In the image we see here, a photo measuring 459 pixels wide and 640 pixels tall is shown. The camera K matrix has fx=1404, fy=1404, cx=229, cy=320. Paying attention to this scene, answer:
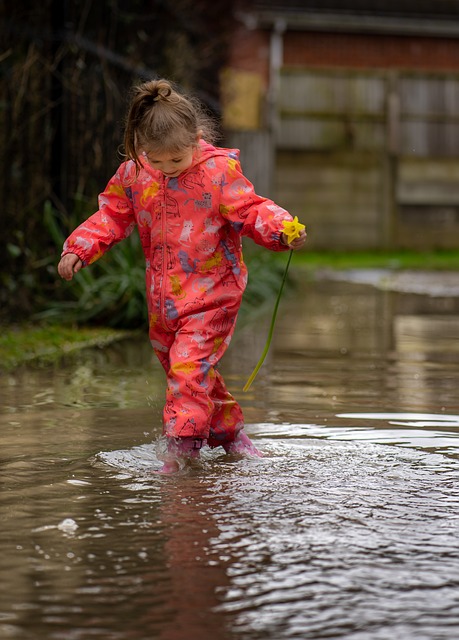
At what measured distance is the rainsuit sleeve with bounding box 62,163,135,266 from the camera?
4500 mm

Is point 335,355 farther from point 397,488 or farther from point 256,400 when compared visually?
point 397,488

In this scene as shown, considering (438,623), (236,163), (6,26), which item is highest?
(6,26)

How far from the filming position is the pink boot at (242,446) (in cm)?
456

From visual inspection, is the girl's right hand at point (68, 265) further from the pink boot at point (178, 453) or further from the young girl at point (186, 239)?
the pink boot at point (178, 453)

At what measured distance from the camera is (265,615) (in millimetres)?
2713

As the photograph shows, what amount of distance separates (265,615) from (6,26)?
6.30 m

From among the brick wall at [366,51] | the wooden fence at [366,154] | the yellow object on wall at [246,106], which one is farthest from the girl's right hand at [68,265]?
the brick wall at [366,51]

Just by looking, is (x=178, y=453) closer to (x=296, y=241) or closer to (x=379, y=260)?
(x=296, y=241)

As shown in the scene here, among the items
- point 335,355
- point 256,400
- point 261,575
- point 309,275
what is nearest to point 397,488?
point 261,575

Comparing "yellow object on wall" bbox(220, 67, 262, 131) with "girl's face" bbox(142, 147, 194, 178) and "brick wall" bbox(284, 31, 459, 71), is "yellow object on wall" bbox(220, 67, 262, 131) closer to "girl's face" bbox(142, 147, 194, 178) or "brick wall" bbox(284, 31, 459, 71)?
"brick wall" bbox(284, 31, 459, 71)

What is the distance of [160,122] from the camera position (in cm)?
429

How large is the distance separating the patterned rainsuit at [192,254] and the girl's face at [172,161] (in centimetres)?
3

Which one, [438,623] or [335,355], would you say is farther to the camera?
[335,355]

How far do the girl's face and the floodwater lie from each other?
35.9 inches
